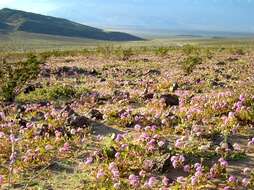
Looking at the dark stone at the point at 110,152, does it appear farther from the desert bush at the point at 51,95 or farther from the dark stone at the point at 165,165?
the desert bush at the point at 51,95

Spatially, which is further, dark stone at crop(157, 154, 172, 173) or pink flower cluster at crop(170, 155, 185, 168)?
dark stone at crop(157, 154, 172, 173)

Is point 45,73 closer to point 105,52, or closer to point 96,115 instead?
point 96,115

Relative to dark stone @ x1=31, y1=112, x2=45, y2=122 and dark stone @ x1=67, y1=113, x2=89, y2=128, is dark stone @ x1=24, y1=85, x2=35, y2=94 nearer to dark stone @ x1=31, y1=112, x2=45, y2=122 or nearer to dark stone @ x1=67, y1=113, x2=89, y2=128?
dark stone @ x1=31, y1=112, x2=45, y2=122

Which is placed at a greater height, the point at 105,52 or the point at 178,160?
the point at 178,160

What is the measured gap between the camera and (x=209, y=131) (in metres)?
11.0

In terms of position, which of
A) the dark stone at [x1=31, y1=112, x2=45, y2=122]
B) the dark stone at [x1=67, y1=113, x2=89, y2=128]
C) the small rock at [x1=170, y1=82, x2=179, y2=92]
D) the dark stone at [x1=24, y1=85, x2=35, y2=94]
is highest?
the dark stone at [x1=67, y1=113, x2=89, y2=128]

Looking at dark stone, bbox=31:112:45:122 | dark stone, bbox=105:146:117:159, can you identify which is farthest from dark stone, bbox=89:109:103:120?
dark stone, bbox=105:146:117:159

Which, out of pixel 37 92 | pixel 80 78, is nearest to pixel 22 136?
pixel 37 92

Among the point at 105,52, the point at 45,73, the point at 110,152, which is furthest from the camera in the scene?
the point at 105,52

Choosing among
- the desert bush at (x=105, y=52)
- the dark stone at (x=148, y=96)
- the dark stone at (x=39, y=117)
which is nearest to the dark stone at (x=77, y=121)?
the dark stone at (x=39, y=117)

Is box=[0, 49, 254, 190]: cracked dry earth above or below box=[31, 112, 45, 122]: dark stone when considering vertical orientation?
above

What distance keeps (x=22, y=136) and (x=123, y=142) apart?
228cm

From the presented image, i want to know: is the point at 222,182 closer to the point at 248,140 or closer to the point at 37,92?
the point at 248,140

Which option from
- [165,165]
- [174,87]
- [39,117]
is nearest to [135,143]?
[165,165]
